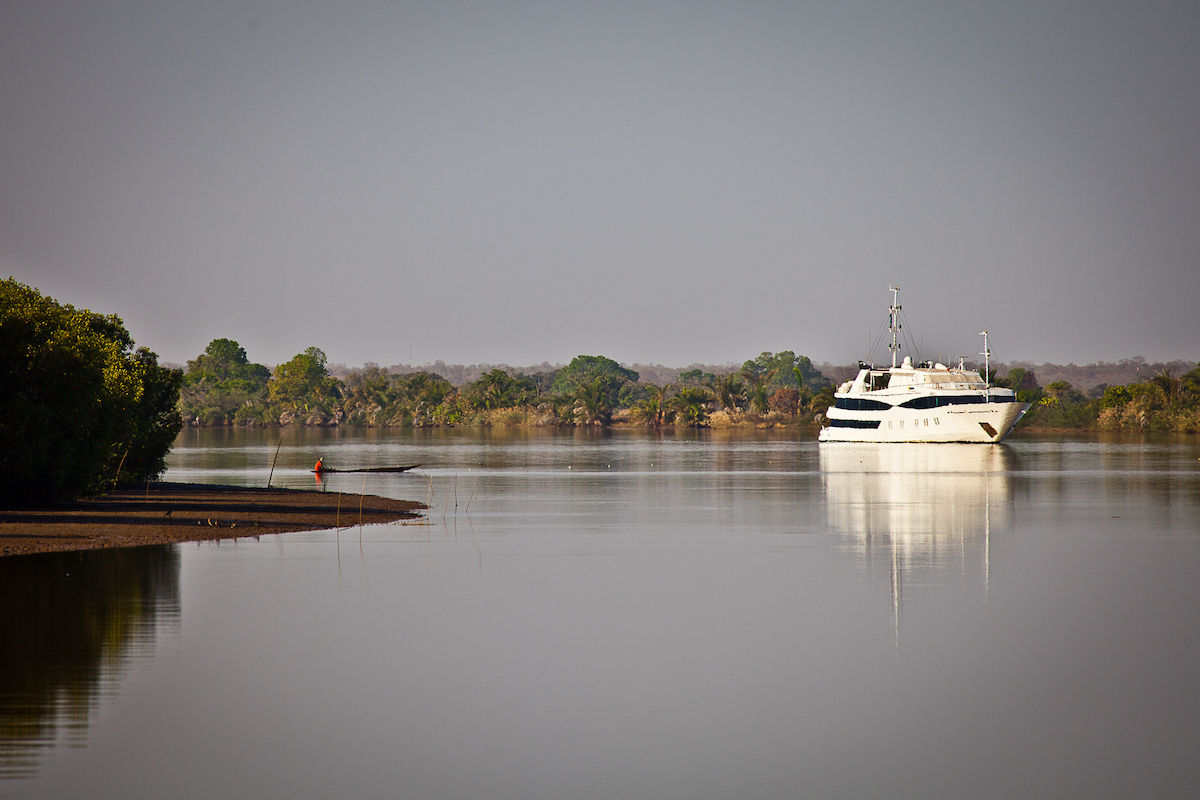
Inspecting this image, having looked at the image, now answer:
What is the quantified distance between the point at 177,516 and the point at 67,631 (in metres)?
17.1

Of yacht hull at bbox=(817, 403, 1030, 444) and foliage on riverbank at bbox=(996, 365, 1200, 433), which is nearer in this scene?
yacht hull at bbox=(817, 403, 1030, 444)

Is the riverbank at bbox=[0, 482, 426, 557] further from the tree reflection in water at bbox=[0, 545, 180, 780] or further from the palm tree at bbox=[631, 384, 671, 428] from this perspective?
the palm tree at bbox=[631, 384, 671, 428]

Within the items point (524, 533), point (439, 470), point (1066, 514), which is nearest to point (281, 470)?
point (439, 470)

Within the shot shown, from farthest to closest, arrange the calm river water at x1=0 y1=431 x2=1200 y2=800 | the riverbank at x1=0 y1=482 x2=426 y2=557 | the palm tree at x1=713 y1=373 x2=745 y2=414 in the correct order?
the palm tree at x1=713 y1=373 x2=745 y2=414
the riverbank at x1=0 y1=482 x2=426 y2=557
the calm river water at x1=0 y1=431 x2=1200 y2=800

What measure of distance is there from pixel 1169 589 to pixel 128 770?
62.6 ft

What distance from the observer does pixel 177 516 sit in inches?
1344

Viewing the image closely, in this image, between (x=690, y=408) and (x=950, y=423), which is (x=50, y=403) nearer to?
(x=950, y=423)

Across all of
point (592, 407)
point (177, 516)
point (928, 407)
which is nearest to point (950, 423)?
point (928, 407)

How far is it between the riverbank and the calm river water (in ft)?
5.91

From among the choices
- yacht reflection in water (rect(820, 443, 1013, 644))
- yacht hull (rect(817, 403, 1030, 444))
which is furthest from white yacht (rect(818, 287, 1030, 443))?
yacht reflection in water (rect(820, 443, 1013, 644))

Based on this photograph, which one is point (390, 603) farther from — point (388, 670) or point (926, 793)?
point (926, 793)

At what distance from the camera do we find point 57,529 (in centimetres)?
2931

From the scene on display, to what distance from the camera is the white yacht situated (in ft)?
322

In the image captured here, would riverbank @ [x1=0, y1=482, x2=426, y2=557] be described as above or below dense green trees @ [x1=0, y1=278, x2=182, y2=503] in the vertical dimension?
below
